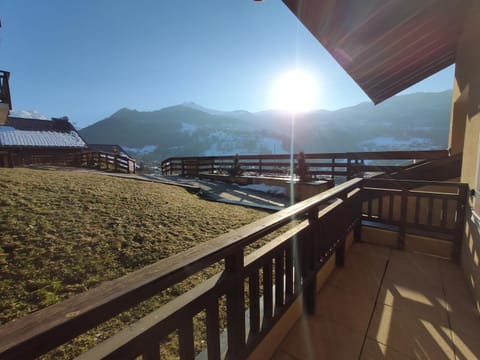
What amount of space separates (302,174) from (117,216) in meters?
4.61

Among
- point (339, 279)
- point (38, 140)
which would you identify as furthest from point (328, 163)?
point (38, 140)

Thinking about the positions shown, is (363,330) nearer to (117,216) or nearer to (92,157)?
(117,216)

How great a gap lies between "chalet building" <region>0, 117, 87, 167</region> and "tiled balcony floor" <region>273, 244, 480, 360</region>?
56.8ft

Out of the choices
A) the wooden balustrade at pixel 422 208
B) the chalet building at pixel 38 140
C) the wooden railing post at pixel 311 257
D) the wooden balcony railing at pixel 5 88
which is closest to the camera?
the wooden railing post at pixel 311 257

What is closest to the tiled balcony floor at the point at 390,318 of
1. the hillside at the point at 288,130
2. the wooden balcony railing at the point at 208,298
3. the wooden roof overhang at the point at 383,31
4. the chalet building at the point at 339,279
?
the chalet building at the point at 339,279

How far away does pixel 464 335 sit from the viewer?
5.35ft

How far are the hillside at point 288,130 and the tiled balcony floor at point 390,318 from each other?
94.0 feet

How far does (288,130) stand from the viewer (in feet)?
152

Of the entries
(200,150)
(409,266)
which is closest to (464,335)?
(409,266)

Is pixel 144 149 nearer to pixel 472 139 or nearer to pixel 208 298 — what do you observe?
pixel 472 139

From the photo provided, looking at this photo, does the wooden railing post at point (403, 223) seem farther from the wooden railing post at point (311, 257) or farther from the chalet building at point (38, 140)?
the chalet building at point (38, 140)

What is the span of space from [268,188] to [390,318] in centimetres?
524

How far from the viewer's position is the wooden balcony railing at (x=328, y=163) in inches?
203

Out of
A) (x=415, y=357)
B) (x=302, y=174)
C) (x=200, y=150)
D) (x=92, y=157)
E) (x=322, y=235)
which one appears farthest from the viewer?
(x=200, y=150)
